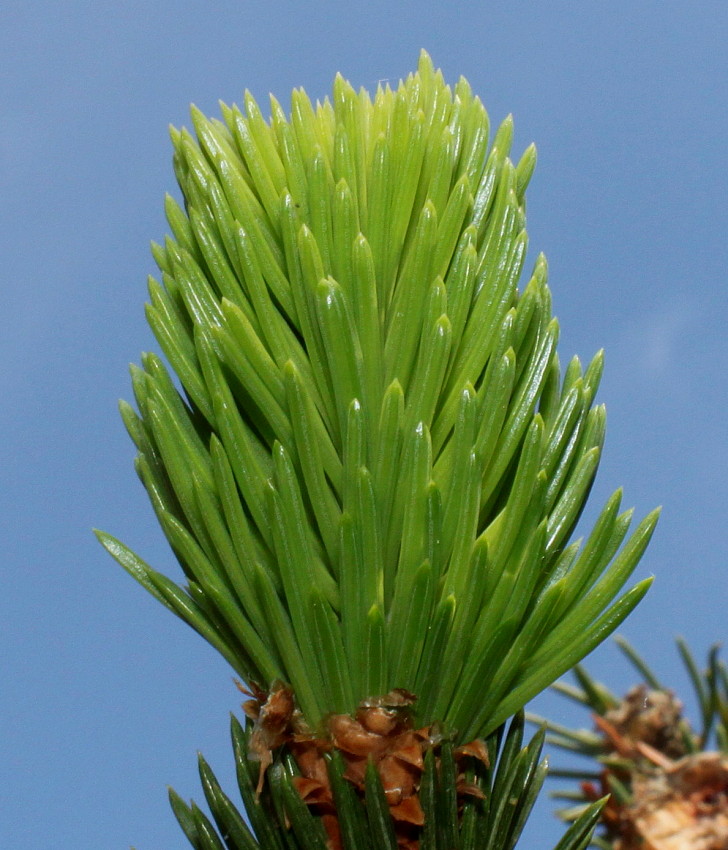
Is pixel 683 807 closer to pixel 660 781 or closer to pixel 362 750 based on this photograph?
pixel 660 781

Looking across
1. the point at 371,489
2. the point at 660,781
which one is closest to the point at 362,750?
the point at 371,489

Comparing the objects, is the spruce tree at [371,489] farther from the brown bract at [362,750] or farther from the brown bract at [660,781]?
the brown bract at [660,781]

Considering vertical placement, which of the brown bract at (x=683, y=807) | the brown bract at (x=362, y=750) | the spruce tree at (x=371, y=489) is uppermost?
the spruce tree at (x=371, y=489)

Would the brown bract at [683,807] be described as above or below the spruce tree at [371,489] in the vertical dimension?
below

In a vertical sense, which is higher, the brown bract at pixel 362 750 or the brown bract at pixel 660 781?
the brown bract at pixel 362 750

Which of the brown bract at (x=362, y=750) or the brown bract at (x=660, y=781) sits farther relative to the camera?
the brown bract at (x=362, y=750)

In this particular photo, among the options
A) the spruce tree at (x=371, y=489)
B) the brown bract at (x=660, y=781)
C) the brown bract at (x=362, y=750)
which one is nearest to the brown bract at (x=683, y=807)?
the brown bract at (x=660, y=781)

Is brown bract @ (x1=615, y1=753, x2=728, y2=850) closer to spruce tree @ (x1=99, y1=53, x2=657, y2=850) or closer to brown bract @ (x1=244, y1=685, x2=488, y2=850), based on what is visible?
spruce tree @ (x1=99, y1=53, x2=657, y2=850)

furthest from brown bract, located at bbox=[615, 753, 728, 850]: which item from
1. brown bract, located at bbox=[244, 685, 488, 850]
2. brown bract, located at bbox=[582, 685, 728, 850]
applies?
brown bract, located at bbox=[244, 685, 488, 850]
